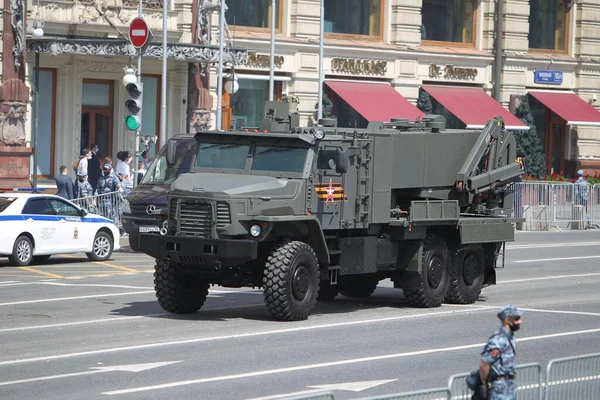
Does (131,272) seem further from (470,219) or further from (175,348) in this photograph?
(175,348)

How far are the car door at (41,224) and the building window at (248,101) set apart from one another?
51.6 ft

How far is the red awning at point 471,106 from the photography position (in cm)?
4625

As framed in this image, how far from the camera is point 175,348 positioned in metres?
15.5

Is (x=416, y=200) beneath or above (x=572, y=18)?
beneath

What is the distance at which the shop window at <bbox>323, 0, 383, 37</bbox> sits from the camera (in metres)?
44.9

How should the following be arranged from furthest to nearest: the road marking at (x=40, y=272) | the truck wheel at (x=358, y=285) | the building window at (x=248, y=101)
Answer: the building window at (x=248, y=101) < the road marking at (x=40, y=272) < the truck wheel at (x=358, y=285)

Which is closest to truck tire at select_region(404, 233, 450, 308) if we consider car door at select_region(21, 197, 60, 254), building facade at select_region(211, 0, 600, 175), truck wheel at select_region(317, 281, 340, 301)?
truck wheel at select_region(317, 281, 340, 301)

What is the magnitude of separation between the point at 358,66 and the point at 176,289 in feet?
89.9

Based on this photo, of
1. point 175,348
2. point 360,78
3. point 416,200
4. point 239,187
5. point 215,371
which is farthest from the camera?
point 360,78

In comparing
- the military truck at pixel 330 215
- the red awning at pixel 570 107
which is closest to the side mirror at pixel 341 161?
the military truck at pixel 330 215

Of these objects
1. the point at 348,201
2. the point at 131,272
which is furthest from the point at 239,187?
the point at 131,272

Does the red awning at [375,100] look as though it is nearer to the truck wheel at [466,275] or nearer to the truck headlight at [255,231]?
the truck wheel at [466,275]

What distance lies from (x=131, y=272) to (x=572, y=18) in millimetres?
31683

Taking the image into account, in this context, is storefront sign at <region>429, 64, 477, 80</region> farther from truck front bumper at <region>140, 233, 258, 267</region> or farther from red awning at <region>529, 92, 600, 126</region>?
truck front bumper at <region>140, 233, 258, 267</region>
